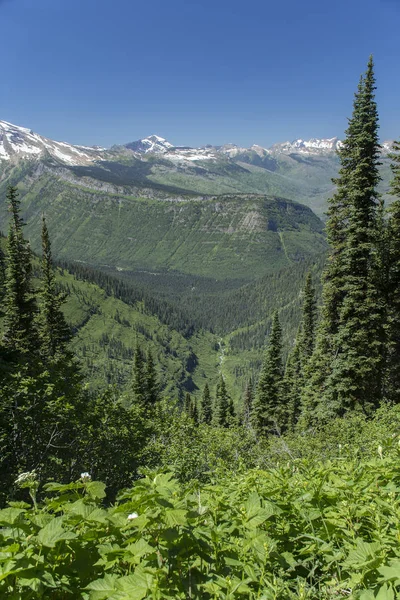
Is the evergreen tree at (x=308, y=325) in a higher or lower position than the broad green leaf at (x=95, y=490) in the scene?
lower

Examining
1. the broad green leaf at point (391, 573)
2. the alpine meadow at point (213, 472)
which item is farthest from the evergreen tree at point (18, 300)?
the broad green leaf at point (391, 573)

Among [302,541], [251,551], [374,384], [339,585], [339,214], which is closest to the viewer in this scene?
[339,585]

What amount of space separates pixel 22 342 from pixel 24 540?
34832 mm

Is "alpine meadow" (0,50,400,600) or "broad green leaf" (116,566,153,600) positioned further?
"alpine meadow" (0,50,400,600)

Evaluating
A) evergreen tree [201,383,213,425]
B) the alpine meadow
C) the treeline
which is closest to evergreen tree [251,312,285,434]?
the alpine meadow

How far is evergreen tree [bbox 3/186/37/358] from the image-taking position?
34406 mm

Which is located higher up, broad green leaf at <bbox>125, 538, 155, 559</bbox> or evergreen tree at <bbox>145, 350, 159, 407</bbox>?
broad green leaf at <bbox>125, 538, 155, 559</bbox>

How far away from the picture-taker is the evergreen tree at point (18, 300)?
113 feet

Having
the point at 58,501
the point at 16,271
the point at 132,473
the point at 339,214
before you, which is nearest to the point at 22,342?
the point at 16,271

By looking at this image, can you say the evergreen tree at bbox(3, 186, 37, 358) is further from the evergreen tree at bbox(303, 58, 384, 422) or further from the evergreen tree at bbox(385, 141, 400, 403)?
the evergreen tree at bbox(385, 141, 400, 403)

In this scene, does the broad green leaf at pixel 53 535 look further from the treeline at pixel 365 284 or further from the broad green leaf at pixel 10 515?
the treeline at pixel 365 284

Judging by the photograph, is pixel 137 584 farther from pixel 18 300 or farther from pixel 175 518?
pixel 18 300

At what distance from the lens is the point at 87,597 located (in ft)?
9.29

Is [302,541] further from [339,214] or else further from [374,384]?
[339,214]
